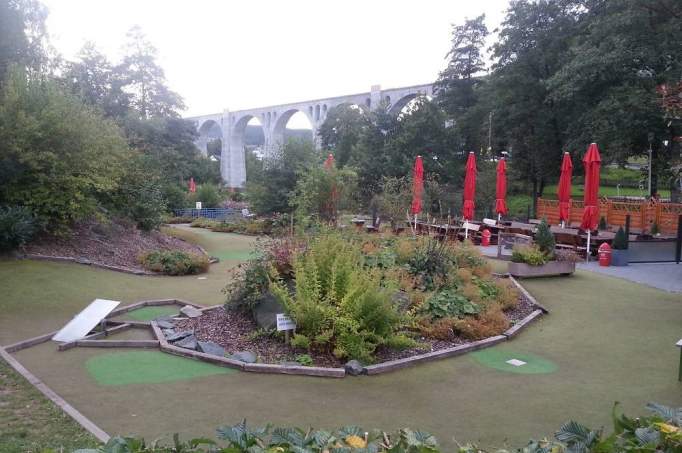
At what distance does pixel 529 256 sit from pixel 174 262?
779 centimetres

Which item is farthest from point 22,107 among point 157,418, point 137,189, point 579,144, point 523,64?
point 523,64

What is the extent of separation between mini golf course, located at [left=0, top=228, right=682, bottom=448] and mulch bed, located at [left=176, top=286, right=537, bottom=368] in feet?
1.37

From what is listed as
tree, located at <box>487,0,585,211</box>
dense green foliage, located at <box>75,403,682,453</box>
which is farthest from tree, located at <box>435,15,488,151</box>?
dense green foliage, located at <box>75,403,682,453</box>

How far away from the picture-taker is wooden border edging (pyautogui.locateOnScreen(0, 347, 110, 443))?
14.1ft

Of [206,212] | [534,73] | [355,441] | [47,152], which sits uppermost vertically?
[534,73]

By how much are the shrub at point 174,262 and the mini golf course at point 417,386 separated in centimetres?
353

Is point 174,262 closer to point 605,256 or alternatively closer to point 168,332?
point 168,332

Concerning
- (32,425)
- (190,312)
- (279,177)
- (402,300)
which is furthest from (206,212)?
(32,425)

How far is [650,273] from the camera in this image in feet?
42.8

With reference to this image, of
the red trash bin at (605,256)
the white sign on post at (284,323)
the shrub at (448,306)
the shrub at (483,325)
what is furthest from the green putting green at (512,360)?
the red trash bin at (605,256)

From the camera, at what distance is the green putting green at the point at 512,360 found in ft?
20.7

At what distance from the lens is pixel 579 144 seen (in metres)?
25.7

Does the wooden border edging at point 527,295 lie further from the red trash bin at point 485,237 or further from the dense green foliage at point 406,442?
the dense green foliage at point 406,442

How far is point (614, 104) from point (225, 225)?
16868 mm
